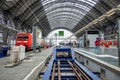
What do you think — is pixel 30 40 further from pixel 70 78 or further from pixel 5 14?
pixel 70 78

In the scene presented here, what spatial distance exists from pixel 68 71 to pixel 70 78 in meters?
3.32

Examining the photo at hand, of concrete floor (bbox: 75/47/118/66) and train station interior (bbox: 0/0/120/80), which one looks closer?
train station interior (bbox: 0/0/120/80)

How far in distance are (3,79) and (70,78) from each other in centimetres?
494

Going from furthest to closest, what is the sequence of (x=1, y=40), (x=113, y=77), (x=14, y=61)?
(x=1, y=40), (x=14, y=61), (x=113, y=77)

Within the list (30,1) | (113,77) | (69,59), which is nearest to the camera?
(113,77)

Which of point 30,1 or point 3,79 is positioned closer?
point 3,79

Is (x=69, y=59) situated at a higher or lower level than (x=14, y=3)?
lower

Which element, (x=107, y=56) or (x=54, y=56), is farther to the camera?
(x=54, y=56)

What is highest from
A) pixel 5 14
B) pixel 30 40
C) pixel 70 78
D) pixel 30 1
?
pixel 30 1

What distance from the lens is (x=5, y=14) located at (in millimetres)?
44438

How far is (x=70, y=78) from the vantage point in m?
13.9

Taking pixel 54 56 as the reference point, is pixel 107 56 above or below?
above

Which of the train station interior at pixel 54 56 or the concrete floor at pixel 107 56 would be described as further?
the concrete floor at pixel 107 56

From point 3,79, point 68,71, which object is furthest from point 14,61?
point 3,79
